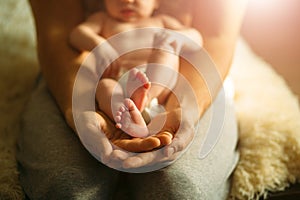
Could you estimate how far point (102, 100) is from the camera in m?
0.90

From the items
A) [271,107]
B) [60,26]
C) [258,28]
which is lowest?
[258,28]

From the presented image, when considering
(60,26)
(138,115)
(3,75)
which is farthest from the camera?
(3,75)

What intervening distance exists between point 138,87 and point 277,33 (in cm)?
93

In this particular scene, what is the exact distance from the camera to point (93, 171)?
87cm

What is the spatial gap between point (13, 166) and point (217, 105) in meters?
0.46

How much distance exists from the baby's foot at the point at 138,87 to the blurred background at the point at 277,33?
0.81m

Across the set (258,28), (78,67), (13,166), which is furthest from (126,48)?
(258,28)

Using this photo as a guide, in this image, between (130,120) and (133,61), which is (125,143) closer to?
(130,120)

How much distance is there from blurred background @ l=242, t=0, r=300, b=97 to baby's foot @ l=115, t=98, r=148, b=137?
32.6 inches

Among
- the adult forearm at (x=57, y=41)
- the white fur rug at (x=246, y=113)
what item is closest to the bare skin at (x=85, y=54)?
the adult forearm at (x=57, y=41)

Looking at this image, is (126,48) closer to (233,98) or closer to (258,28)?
(233,98)

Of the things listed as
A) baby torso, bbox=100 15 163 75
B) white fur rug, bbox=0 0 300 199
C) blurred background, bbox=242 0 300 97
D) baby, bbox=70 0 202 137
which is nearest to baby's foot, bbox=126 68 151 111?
baby, bbox=70 0 202 137

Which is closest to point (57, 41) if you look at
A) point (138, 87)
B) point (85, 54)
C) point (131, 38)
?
point (85, 54)

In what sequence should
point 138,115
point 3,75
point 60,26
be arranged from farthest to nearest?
point 3,75 < point 60,26 < point 138,115
